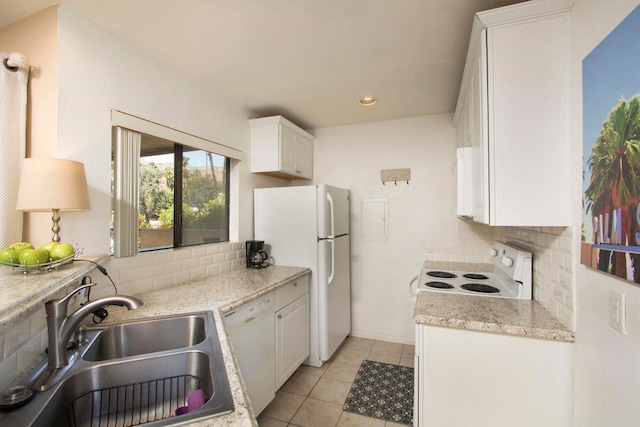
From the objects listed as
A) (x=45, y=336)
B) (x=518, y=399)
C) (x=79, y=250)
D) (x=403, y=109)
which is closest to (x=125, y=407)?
(x=45, y=336)

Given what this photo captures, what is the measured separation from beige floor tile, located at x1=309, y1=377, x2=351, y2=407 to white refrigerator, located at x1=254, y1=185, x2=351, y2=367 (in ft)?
0.84

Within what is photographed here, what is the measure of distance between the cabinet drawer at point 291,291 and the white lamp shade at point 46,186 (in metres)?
1.39

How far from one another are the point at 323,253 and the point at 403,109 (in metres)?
1.64

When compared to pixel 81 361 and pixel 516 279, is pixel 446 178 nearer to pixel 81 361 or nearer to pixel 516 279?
pixel 516 279

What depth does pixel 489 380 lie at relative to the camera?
4.51 feet

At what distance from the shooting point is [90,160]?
63.8 inches

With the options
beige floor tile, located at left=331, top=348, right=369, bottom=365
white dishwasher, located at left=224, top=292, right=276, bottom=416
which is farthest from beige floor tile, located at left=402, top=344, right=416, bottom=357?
white dishwasher, located at left=224, top=292, right=276, bottom=416

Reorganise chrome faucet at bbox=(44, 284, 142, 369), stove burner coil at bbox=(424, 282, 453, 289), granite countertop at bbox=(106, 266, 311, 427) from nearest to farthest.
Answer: granite countertop at bbox=(106, 266, 311, 427) → chrome faucet at bbox=(44, 284, 142, 369) → stove burner coil at bbox=(424, 282, 453, 289)

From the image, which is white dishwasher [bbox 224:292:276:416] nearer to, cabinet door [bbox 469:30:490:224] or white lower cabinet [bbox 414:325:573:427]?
white lower cabinet [bbox 414:325:573:427]

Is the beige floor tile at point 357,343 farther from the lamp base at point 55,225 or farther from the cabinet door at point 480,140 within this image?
the lamp base at point 55,225

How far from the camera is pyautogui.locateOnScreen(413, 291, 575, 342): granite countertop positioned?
130 cm

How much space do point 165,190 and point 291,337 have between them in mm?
1527

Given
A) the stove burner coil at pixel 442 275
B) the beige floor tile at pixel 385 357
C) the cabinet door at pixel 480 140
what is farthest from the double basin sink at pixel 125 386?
the beige floor tile at pixel 385 357

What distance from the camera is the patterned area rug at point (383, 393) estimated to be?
6.92 feet
